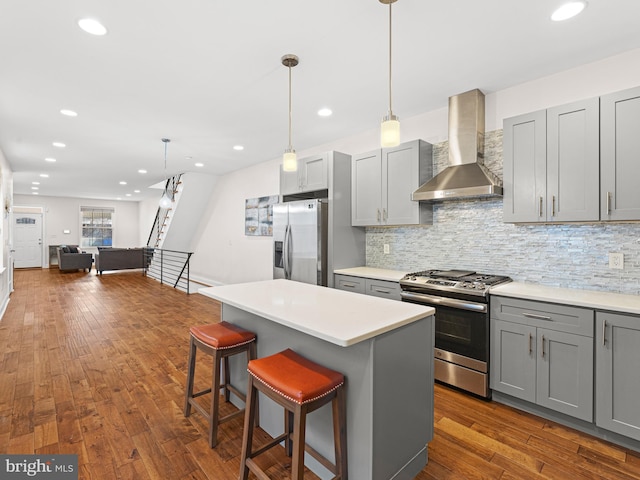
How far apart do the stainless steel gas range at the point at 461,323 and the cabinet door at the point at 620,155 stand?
3.20ft

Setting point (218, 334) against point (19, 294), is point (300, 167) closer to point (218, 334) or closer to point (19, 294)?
point (218, 334)

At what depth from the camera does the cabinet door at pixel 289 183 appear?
4.43 meters

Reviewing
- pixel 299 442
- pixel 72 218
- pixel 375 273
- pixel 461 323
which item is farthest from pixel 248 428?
pixel 72 218

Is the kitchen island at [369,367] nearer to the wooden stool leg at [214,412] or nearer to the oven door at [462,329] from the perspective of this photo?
the wooden stool leg at [214,412]

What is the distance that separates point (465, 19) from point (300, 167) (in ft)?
8.53

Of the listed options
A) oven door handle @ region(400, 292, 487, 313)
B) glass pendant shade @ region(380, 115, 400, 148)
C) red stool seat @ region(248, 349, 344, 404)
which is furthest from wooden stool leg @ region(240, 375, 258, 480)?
oven door handle @ region(400, 292, 487, 313)

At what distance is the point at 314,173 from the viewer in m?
4.17

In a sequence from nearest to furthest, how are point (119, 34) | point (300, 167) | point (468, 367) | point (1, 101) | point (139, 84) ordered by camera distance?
point (119, 34), point (468, 367), point (139, 84), point (1, 101), point (300, 167)

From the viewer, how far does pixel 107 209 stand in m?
13.5

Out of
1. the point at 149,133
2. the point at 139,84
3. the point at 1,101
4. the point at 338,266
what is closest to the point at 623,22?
the point at 338,266

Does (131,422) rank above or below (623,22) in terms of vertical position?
below

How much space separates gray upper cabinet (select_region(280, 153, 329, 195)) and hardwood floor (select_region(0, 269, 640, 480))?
7.83 feet

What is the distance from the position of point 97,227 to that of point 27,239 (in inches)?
Result: 88.4

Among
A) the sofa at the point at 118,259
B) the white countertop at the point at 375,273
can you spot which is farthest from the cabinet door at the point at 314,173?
the sofa at the point at 118,259
